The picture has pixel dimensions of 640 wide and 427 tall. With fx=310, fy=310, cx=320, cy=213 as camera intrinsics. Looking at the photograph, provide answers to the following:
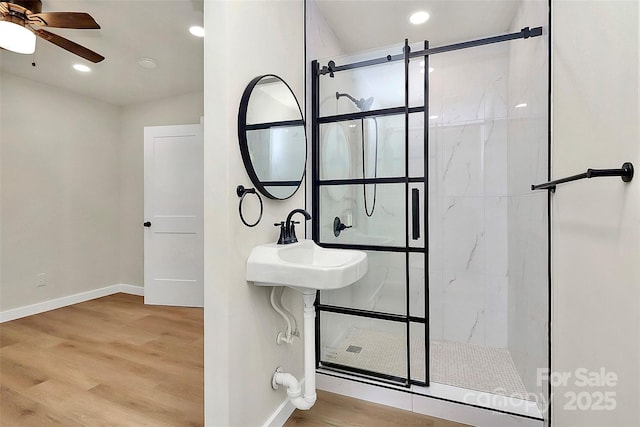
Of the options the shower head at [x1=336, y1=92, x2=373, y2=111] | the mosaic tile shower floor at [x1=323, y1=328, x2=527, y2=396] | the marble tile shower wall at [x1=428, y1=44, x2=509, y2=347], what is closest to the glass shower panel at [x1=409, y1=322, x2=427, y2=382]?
the mosaic tile shower floor at [x1=323, y1=328, x2=527, y2=396]

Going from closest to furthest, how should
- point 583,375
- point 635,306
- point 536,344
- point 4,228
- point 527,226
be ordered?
point 635,306, point 583,375, point 536,344, point 527,226, point 4,228

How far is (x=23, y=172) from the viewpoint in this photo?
10.7 ft

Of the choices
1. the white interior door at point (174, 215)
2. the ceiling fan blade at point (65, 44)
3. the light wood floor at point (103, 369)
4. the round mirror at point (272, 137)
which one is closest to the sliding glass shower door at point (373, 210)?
the round mirror at point (272, 137)

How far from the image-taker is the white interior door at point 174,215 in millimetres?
3578

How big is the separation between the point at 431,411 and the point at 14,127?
449 centimetres

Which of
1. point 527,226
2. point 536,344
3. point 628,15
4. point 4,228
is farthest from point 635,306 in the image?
point 4,228

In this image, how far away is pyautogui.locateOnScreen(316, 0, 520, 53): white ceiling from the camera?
6.98 ft

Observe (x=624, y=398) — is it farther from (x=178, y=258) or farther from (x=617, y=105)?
(x=178, y=258)

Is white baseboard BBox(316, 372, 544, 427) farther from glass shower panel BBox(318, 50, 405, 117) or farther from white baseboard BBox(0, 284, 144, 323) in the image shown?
white baseboard BBox(0, 284, 144, 323)

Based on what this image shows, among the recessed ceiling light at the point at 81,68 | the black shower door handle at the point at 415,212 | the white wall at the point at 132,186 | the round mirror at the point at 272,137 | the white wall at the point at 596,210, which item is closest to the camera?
the white wall at the point at 596,210

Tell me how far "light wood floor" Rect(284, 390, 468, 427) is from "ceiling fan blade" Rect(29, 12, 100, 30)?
8.64 feet

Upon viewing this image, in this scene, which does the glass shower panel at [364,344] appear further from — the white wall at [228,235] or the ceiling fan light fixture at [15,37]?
the ceiling fan light fixture at [15,37]

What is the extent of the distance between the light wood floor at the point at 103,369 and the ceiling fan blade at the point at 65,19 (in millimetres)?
2288

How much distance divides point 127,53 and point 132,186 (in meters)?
1.91
